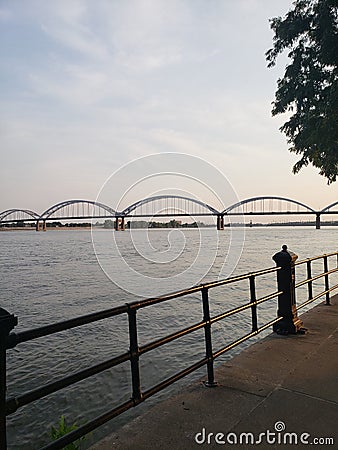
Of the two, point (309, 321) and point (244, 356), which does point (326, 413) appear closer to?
point (244, 356)

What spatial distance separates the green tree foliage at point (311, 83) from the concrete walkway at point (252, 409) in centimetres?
642

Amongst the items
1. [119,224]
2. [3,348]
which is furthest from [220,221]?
[3,348]

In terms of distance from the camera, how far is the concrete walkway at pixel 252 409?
282 cm

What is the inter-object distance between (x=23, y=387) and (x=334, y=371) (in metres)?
5.30

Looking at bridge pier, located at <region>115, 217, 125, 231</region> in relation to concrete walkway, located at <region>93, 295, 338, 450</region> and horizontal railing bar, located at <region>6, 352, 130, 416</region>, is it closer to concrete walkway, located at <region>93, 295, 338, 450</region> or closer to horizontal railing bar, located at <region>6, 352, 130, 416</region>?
concrete walkway, located at <region>93, 295, 338, 450</region>

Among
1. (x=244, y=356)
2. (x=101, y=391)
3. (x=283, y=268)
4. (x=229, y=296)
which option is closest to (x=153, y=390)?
(x=244, y=356)

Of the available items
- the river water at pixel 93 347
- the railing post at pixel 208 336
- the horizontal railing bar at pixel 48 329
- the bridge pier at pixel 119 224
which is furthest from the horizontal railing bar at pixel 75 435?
the bridge pier at pixel 119 224

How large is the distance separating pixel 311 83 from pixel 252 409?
30.3ft

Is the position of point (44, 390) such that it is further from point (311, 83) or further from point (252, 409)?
point (311, 83)

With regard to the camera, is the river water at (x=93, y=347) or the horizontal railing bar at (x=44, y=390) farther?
the river water at (x=93, y=347)

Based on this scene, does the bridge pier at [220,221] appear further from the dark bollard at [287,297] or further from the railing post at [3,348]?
the railing post at [3,348]

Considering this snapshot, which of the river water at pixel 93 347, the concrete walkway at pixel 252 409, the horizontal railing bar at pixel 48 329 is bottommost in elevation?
the river water at pixel 93 347

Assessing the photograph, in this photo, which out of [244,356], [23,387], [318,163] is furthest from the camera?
[318,163]

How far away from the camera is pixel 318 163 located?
11.3 m
